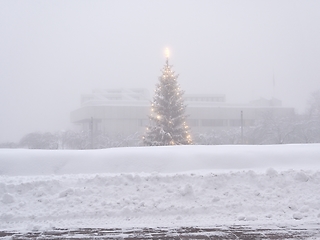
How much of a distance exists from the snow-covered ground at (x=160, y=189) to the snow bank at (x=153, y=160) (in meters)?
0.03

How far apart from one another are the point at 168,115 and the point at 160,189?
35.9 ft

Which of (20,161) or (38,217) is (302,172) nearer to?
(38,217)

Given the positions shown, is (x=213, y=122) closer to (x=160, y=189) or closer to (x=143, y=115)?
(x=143, y=115)

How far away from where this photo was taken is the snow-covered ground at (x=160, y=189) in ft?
23.9

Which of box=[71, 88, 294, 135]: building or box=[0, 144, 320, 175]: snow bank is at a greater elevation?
box=[71, 88, 294, 135]: building

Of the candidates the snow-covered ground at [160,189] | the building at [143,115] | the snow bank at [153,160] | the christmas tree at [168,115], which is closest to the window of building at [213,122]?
the building at [143,115]

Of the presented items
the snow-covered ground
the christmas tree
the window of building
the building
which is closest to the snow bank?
the snow-covered ground

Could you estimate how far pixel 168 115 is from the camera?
62.5 ft

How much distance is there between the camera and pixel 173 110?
62.7ft

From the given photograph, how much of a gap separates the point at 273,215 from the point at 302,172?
1.85 meters

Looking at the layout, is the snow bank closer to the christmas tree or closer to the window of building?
the christmas tree

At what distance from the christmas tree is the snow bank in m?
8.07

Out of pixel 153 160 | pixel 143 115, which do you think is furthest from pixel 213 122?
pixel 153 160

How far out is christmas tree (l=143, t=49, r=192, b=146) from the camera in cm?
1888
